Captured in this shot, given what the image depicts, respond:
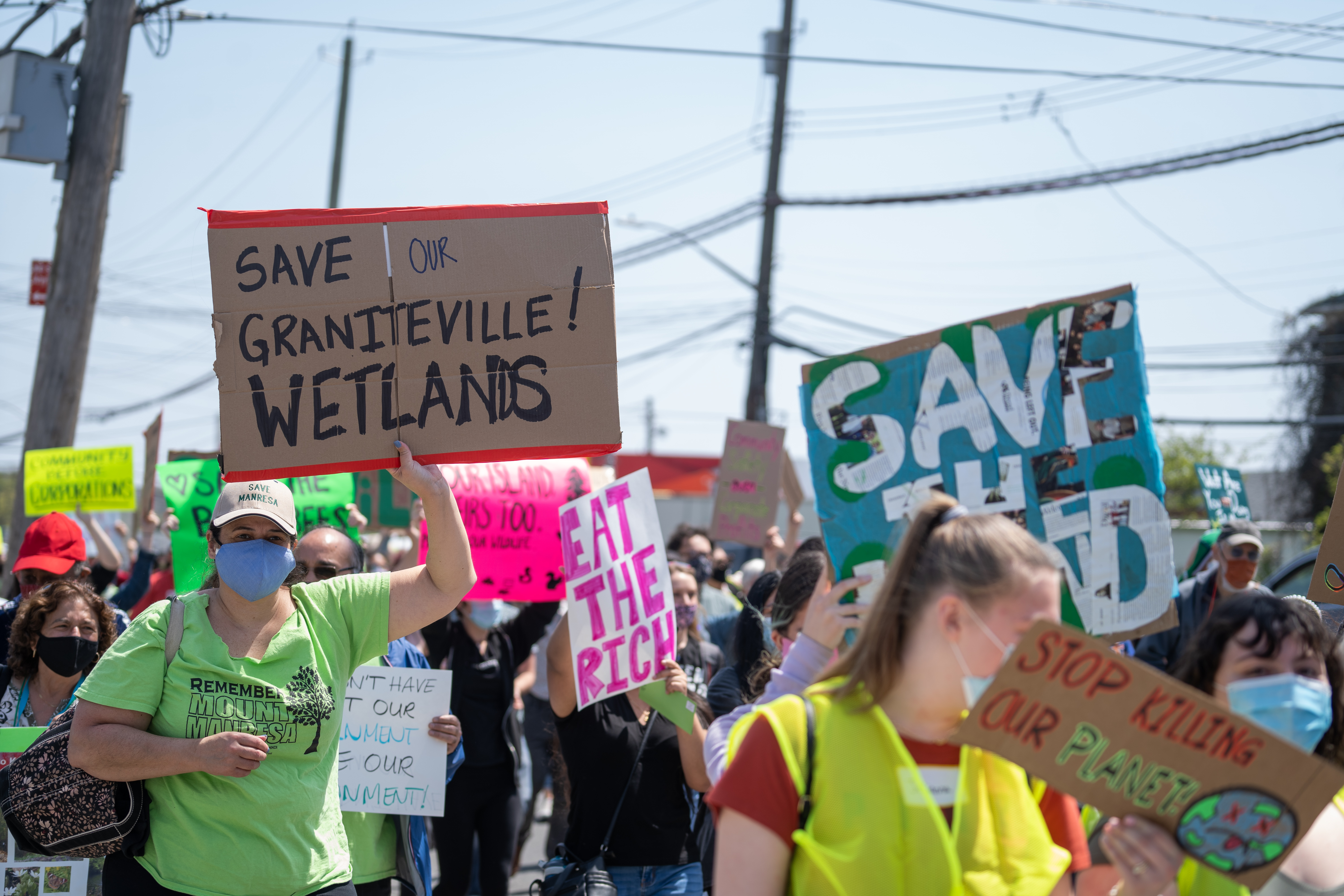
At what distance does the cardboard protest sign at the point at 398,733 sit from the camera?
4262mm

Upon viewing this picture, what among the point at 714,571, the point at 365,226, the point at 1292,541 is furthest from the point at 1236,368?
the point at 365,226

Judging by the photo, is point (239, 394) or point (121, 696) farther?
point (239, 394)

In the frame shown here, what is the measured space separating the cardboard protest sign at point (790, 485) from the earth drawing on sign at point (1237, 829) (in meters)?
9.01

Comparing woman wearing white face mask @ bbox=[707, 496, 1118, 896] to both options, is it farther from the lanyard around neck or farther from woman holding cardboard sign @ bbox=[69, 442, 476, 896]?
the lanyard around neck

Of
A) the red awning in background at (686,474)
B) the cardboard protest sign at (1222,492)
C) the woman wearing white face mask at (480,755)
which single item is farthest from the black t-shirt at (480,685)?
the red awning in background at (686,474)

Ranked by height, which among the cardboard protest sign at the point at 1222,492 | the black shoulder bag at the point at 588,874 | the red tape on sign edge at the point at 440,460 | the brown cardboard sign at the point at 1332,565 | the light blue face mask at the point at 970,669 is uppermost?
the cardboard protest sign at the point at 1222,492

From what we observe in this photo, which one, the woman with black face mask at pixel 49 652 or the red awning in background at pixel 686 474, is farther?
the red awning in background at pixel 686 474

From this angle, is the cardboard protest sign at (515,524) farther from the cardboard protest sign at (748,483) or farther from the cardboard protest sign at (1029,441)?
the cardboard protest sign at (748,483)

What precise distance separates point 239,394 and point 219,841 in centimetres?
119

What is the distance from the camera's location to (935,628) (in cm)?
194

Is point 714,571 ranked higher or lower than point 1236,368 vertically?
lower

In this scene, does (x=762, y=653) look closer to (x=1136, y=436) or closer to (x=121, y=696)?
(x=1136, y=436)

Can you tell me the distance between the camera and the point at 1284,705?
2.06 metres

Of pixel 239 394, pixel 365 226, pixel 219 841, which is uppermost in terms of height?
pixel 365 226
